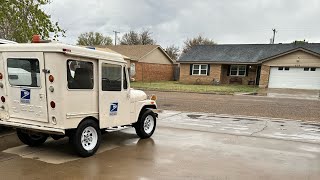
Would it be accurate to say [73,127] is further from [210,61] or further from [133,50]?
[133,50]

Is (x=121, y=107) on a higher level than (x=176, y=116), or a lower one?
higher

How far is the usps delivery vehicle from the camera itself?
17.2 ft

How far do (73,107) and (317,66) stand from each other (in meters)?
27.3

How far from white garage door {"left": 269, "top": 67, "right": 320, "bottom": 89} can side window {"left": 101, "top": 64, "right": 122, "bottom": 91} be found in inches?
1014

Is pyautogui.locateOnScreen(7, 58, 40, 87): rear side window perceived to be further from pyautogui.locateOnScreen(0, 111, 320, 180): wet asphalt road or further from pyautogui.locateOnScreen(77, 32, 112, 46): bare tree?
pyautogui.locateOnScreen(77, 32, 112, 46): bare tree

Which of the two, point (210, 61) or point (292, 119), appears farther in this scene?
point (210, 61)

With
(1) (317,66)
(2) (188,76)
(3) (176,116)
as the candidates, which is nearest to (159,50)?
(2) (188,76)

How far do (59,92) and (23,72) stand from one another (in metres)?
1.06

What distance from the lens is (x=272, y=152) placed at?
6.67 m

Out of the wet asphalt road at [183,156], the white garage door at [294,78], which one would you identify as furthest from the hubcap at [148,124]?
the white garage door at [294,78]

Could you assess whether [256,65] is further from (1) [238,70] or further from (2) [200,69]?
(2) [200,69]

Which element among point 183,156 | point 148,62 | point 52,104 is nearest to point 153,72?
point 148,62

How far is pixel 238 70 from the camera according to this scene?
105 ft

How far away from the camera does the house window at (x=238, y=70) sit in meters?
31.7
